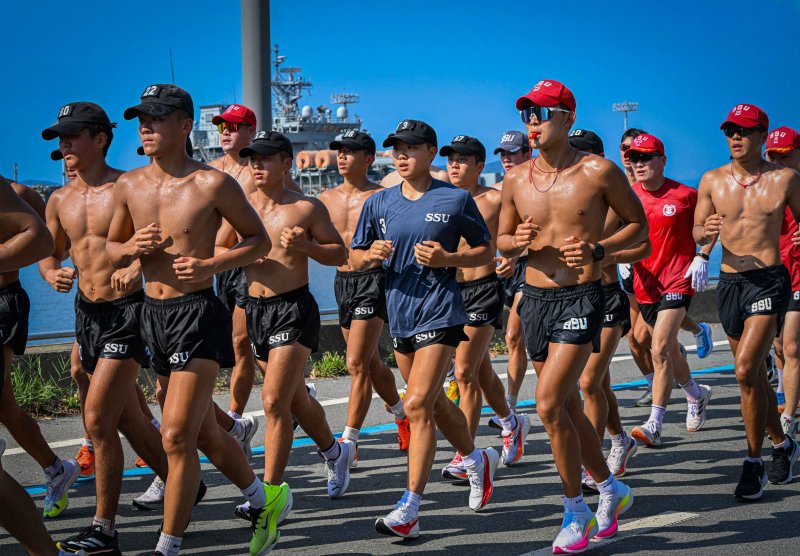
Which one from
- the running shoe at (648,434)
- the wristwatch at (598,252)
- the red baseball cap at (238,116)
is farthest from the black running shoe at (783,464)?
the red baseball cap at (238,116)

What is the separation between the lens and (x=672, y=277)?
29.2 ft

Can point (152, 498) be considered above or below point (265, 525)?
below

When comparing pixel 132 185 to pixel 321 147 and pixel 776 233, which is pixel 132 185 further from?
pixel 321 147

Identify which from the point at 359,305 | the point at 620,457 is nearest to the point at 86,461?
the point at 359,305

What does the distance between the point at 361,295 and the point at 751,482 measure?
9.71 feet

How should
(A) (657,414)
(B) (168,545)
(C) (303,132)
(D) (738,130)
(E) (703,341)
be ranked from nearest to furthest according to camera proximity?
(B) (168,545) < (D) (738,130) < (A) (657,414) < (E) (703,341) < (C) (303,132)

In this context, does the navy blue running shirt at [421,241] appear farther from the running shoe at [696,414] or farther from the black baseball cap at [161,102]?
the running shoe at [696,414]

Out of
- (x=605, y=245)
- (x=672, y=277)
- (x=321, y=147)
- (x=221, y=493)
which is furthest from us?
(x=321, y=147)

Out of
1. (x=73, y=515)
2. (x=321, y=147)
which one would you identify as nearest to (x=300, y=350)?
(x=73, y=515)

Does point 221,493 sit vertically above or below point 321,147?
above

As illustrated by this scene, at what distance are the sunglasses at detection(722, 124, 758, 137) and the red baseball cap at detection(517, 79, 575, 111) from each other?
1.92 metres

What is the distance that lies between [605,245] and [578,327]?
1.57 ft

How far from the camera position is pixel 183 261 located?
5.30m

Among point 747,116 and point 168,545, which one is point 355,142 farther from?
point 168,545
